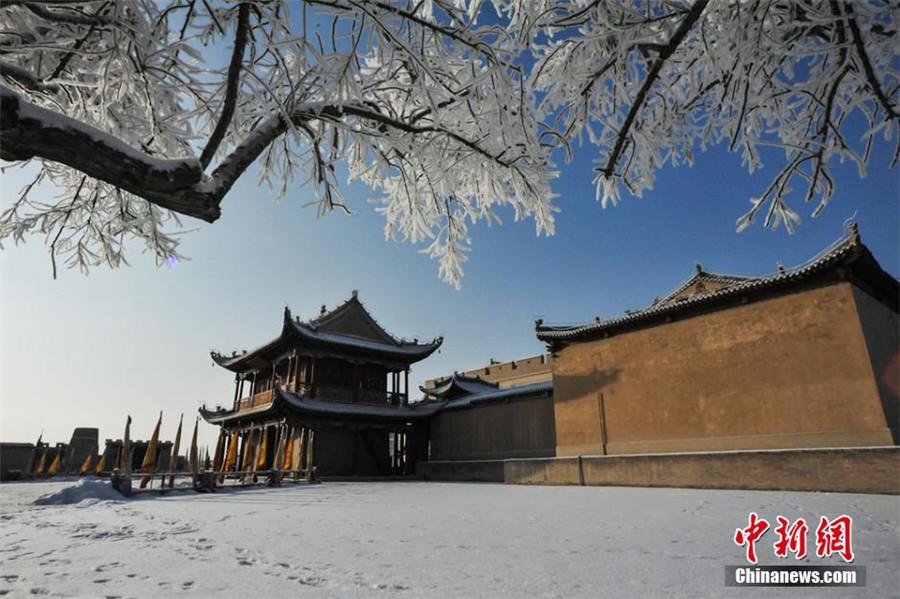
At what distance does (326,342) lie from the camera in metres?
20.3

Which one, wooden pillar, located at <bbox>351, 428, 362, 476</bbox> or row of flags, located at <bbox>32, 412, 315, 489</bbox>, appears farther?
wooden pillar, located at <bbox>351, 428, 362, 476</bbox>

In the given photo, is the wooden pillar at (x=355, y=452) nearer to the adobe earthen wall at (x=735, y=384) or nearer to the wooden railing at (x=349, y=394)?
the wooden railing at (x=349, y=394)

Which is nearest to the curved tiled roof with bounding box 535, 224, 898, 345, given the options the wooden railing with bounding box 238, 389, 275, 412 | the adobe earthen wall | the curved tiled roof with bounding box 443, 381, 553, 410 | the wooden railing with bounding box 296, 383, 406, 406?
the adobe earthen wall

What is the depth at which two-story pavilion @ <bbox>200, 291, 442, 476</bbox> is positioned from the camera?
63.3 ft

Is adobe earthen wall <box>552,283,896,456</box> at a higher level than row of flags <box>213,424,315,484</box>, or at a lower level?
higher

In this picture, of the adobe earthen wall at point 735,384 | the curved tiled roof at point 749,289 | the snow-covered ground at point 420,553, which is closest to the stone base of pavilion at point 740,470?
the adobe earthen wall at point 735,384

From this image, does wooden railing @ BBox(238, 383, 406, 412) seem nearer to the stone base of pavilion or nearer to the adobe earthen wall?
the stone base of pavilion

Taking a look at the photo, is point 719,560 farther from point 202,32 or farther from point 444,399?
point 444,399

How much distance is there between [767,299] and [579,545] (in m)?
9.58

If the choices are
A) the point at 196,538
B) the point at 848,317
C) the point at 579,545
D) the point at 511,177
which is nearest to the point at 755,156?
the point at 511,177

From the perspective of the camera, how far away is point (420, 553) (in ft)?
10.8

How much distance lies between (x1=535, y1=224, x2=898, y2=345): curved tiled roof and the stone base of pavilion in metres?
3.67

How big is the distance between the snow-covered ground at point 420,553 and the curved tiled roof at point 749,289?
5295 mm

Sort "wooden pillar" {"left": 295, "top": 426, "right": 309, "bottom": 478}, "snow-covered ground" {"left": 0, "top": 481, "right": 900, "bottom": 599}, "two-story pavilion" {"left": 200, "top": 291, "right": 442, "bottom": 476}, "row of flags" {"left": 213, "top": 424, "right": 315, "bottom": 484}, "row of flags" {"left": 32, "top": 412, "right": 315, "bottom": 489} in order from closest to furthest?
"snow-covered ground" {"left": 0, "top": 481, "right": 900, "bottom": 599}
"row of flags" {"left": 32, "top": 412, "right": 315, "bottom": 489}
"row of flags" {"left": 213, "top": 424, "right": 315, "bottom": 484}
"wooden pillar" {"left": 295, "top": 426, "right": 309, "bottom": 478}
"two-story pavilion" {"left": 200, "top": 291, "right": 442, "bottom": 476}
